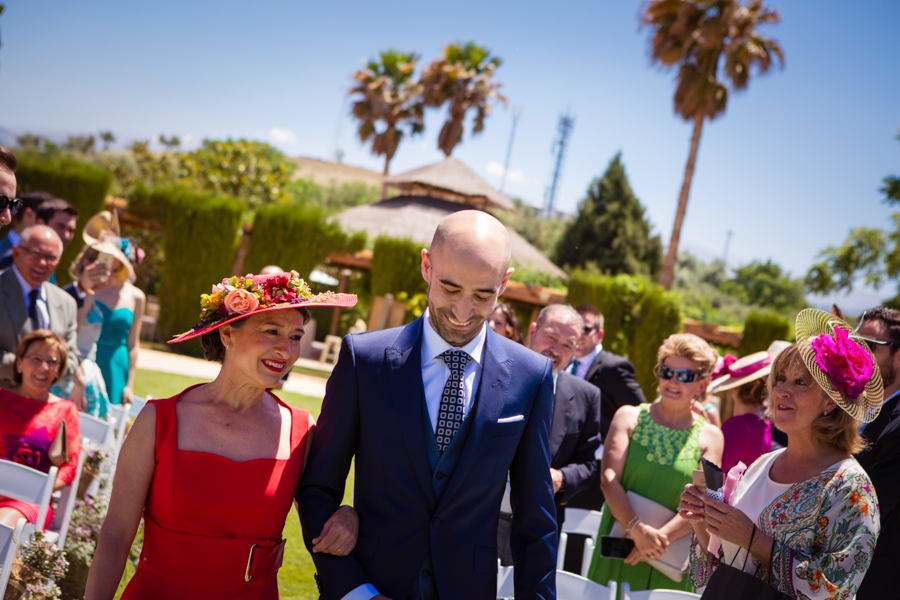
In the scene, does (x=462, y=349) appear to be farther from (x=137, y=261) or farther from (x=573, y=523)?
(x=137, y=261)

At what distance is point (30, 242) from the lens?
177 inches

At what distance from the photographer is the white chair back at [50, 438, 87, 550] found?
3.52 meters

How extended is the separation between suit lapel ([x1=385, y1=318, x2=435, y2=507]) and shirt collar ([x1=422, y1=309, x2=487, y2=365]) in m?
0.02

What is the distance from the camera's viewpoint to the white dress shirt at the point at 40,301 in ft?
14.9

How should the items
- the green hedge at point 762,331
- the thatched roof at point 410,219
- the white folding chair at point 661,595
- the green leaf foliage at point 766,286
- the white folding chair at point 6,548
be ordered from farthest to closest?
the green leaf foliage at point 766,286 < the thatched roof at point 410,219 < the green hedge at point 762,331 < the white folding chair at point 661,595 < the white folding chair at point 6,548

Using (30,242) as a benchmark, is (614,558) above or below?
below

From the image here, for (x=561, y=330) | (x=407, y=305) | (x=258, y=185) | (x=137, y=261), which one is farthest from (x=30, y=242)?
(x=258, y=185)

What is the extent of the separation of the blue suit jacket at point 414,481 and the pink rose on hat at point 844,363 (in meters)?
1.20

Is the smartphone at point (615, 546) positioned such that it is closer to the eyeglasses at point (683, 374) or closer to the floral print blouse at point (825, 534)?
the eyeglasses at point (683, 374)

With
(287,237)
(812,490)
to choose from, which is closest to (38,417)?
(812,490)

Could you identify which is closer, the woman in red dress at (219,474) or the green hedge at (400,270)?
the woman in red dress at (219,474)

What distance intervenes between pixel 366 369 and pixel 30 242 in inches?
148

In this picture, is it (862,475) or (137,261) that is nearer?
(862,475)

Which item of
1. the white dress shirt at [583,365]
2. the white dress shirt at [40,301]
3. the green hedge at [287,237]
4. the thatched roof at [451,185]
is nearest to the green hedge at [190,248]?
A: the green hedge at [287,237]
